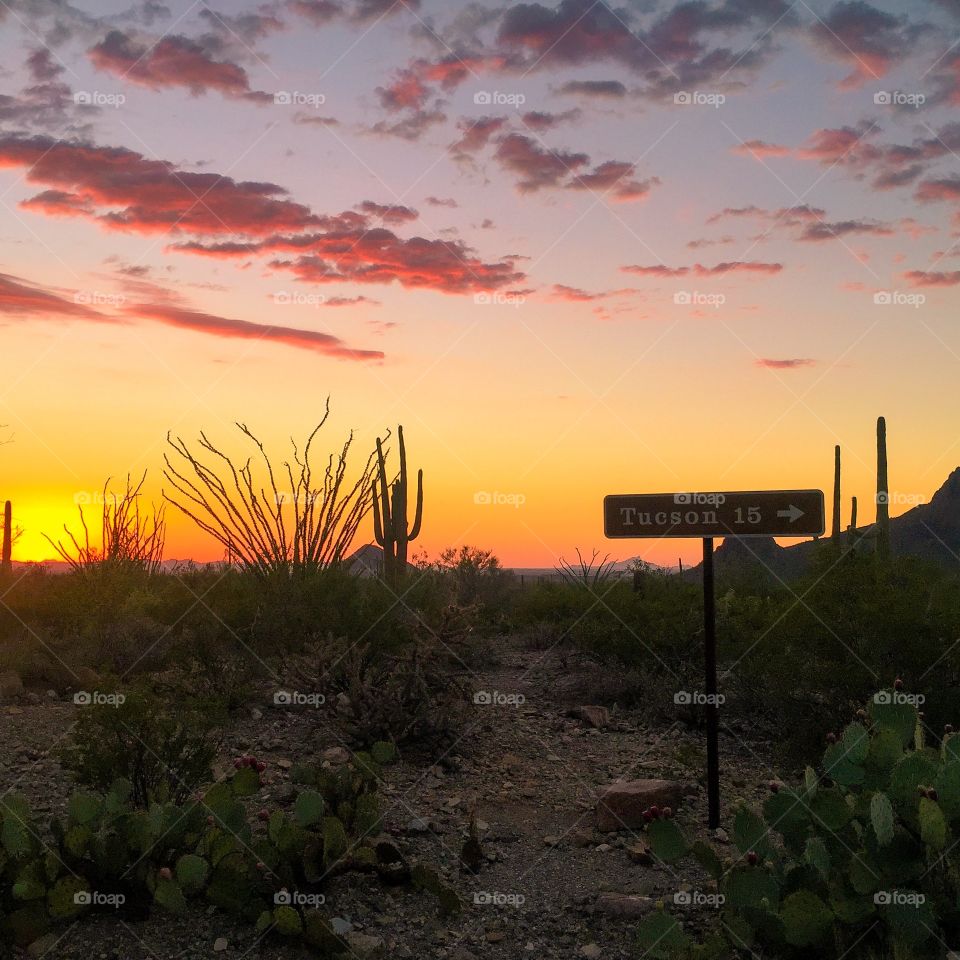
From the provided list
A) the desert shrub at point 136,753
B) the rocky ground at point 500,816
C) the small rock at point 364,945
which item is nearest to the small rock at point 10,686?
the rocky ground at point 500,816

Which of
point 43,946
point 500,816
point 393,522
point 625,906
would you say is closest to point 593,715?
point 500,816

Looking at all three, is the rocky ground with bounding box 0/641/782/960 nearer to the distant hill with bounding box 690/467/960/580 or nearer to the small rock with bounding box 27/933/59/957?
the small rock with bounding box 27/933/59/957

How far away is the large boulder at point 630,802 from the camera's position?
6.60 metres

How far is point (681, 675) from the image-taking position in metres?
10.0

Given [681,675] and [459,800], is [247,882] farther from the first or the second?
[681,675]

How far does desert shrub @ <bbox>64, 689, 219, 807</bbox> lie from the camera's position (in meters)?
6.21

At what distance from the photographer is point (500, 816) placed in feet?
22.5

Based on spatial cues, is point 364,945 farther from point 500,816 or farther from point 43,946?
point 500,816

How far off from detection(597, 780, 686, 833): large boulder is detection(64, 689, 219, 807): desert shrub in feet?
8.50

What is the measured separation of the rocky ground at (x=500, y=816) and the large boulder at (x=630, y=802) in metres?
0.03

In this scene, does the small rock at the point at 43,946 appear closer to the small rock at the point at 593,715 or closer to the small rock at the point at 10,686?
the small rock at the point at 10,686

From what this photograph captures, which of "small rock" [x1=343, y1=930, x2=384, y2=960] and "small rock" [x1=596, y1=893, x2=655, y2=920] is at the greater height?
"small rock" [x1=596, y1=893, x2=655, y2=920]

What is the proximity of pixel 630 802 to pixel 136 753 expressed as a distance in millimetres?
3180

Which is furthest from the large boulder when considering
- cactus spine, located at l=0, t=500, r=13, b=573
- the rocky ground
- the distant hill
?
the distant hill
